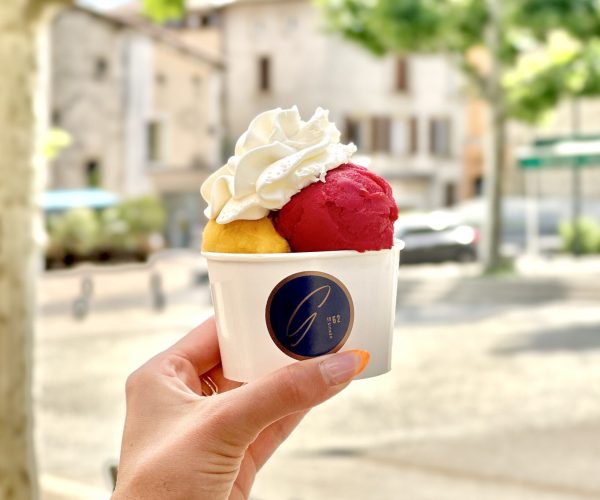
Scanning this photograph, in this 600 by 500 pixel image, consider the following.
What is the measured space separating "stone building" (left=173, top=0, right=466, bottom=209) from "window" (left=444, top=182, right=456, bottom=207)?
0.05 m

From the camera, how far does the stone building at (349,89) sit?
144ft

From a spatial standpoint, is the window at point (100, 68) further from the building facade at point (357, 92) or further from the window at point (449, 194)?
the window at point (449, 194)

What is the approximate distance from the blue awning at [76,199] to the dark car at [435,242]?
406 inches

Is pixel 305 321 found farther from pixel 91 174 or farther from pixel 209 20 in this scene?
pixel 209 20

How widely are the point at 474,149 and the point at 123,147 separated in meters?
20.1

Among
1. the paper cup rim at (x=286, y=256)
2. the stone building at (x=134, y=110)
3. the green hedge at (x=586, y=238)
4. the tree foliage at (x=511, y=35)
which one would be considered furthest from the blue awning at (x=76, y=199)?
the paper cup rim at (x=286, y=256)

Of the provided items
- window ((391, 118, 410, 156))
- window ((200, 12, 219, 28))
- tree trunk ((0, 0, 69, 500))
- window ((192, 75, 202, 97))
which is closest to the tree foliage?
tree trunk ((0, 0, 69, 500))

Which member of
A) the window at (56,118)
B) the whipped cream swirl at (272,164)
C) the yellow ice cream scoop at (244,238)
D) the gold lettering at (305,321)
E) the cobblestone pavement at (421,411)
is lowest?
the cobblestone pavement at (421,411)

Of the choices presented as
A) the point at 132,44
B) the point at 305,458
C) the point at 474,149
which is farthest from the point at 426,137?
the point at 305,458

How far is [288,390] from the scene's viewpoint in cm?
148

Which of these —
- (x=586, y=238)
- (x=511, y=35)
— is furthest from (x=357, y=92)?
(x=511, y=35)

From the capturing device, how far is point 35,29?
12.5ft

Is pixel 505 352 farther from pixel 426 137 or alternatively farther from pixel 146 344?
pixel 426 137

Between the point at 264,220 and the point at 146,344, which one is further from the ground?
the point at 264,220
